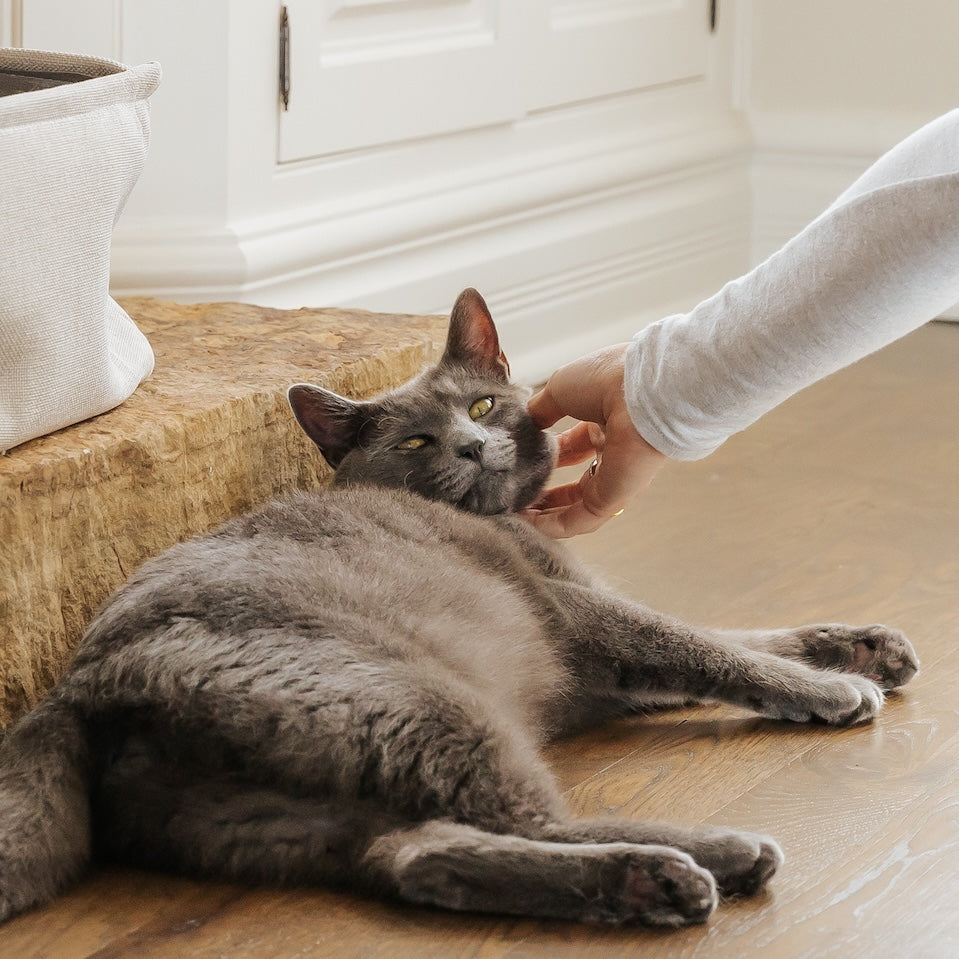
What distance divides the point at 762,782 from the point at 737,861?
23cm

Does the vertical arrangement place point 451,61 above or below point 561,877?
above

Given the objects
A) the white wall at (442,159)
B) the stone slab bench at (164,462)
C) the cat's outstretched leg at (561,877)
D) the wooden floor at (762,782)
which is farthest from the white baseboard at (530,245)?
the cat's outstretched leg at (561,877)

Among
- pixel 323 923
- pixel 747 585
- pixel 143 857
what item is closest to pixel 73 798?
pixel 143 857

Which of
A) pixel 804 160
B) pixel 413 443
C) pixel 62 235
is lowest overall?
pixel 413 443

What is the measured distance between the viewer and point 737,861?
1138mm

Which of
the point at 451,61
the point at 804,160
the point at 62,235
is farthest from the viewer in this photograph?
the point at 804,160

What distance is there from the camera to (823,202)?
3.56 m

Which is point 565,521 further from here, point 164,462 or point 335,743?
point 335,743

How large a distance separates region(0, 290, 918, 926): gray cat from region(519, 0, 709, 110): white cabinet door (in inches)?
69.0

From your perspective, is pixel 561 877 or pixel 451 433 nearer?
pixel 561 877

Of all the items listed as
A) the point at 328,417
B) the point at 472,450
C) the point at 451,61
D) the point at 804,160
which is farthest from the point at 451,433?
the point at 804,160

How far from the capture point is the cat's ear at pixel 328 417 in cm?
157

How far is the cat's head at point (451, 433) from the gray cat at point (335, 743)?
14 cm

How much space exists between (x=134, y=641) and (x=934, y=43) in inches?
113
